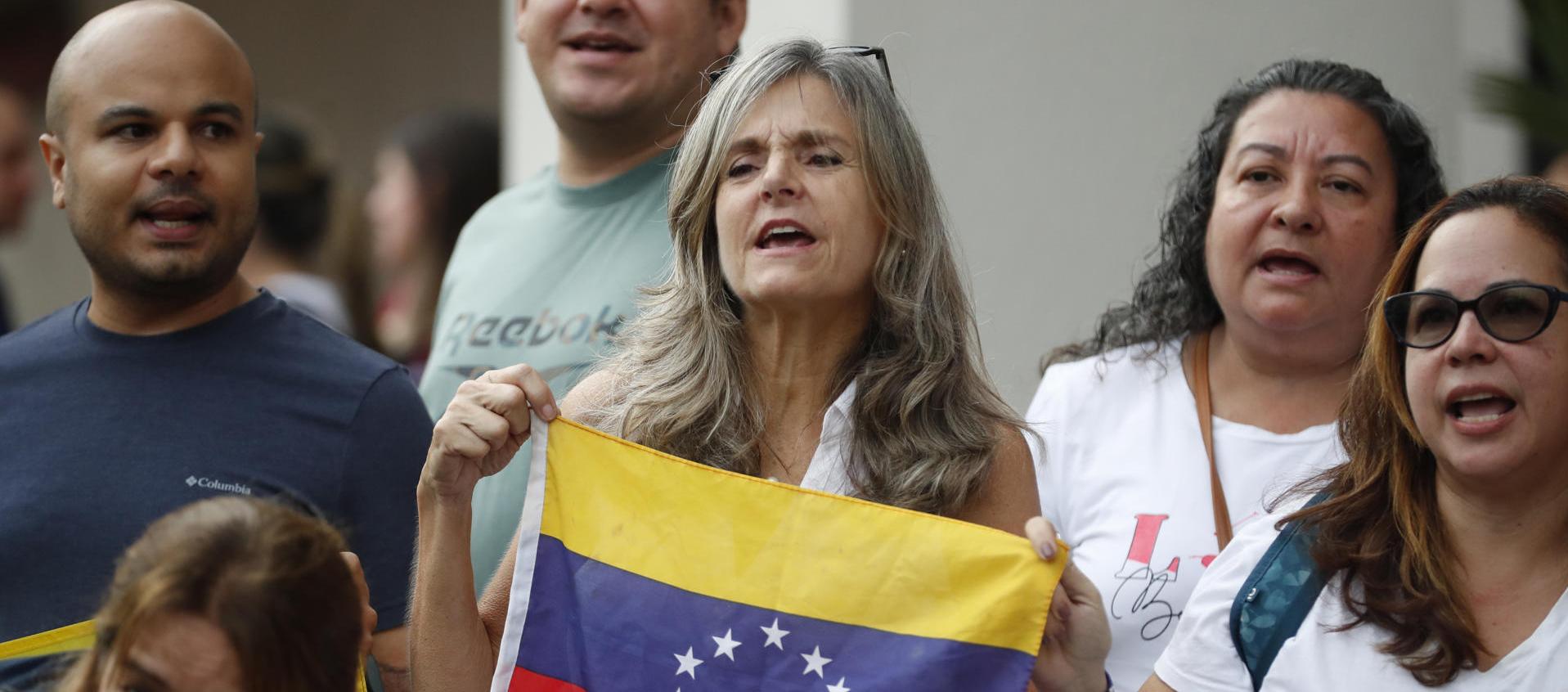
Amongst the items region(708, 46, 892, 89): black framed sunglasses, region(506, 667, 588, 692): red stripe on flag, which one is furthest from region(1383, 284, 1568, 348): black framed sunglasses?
region(506, 667, 588, 692): red stripe on flag

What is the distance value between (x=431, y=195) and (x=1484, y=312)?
3767 mm

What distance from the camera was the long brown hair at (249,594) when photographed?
2297mm

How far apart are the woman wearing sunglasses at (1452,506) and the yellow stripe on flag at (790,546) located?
1.44 feet

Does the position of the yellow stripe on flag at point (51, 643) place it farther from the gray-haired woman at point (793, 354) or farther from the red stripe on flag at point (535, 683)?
the red stripe on flag at point (535, 683)

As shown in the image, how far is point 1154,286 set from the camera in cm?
414

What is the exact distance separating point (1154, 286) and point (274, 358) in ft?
6.34

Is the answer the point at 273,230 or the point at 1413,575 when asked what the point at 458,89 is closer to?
the point at 273,230

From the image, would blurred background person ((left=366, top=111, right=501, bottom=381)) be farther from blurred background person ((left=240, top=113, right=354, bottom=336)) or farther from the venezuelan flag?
the venezuelan flag

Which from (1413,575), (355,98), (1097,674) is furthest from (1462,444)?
(355,98)

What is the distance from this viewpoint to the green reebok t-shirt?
3730 mm

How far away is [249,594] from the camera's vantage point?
7.54 ft

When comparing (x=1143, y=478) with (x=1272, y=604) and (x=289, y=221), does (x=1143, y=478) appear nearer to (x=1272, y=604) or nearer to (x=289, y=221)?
(x=1272, y=604)

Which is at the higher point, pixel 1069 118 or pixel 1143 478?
pixel 1069 118

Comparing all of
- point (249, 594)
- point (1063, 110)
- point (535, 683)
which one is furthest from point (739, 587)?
point (1063, 110)
